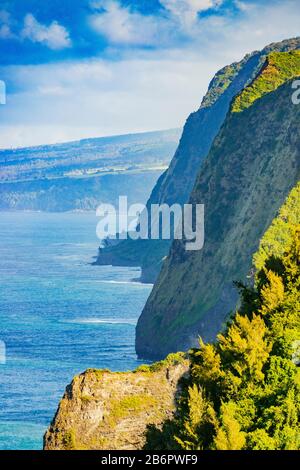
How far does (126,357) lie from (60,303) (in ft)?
173

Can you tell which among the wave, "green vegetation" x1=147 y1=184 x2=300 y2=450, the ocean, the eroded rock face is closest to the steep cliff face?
the ocean

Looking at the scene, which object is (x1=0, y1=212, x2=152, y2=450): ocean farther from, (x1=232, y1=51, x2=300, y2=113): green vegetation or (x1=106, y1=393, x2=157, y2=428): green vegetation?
(x1=106, y1=393, x2=157, y2=428): green vegetation

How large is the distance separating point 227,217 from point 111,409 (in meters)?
97.6

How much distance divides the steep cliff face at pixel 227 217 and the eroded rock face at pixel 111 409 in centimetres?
7359

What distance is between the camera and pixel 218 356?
51.7 meters

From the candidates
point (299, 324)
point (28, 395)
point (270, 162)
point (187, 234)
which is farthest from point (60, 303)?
point (299, 324)

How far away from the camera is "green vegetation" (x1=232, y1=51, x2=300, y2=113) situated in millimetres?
157375

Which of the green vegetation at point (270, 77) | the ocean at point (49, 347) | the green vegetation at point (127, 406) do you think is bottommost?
the ocean at point (49, 347)

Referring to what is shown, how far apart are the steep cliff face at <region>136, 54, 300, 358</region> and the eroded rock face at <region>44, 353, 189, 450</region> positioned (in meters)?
73.6

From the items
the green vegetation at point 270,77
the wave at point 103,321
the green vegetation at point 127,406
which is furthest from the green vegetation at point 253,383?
the wave at point 103,321

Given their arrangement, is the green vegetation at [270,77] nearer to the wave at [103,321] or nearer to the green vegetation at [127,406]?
the wave at [103,321]

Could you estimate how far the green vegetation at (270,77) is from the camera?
157375mm
